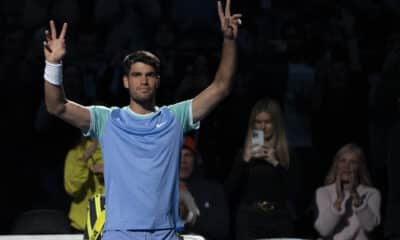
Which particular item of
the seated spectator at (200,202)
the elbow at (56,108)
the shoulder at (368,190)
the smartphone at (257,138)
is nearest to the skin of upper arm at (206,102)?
the elbow at (56,108)

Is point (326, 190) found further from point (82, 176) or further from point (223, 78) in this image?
point (223, 78)

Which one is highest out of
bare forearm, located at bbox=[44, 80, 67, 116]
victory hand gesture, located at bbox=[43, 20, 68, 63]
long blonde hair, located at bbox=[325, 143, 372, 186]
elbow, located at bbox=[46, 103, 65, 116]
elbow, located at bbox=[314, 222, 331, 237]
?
victory hand gesture, located at bbox=[43, 20, 68, 63]

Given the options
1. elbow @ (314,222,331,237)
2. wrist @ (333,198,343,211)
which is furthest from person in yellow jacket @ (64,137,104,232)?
wrist @ (333,198,343,211)

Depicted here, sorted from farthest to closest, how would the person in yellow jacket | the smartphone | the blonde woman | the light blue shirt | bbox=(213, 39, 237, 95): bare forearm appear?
1. the smartphone
2. the blonde woman
3. the person in yellow jacket
4. bbox=(213, 39, 237, 95): bare forearm
5. the light blue shirt

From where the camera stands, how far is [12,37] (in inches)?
381

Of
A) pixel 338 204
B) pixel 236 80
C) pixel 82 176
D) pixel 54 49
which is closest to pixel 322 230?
pixel 338 204

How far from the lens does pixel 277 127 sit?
28.6 ft

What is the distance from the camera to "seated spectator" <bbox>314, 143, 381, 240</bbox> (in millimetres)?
8656

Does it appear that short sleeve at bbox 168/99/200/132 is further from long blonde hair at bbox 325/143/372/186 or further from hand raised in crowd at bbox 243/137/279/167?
long blonde hair at bbox 325/143/372/186

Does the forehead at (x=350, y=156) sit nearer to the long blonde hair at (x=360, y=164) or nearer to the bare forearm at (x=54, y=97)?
the long blonde hair at (x=360, y=164)

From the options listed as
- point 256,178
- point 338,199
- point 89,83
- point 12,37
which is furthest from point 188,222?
point 12,37

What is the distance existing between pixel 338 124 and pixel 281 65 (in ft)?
2.26

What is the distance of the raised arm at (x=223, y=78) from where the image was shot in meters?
6.06

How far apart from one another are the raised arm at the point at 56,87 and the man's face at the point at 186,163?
2.66m
